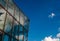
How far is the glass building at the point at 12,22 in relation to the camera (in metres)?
16.9

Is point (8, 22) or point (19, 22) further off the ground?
point (19, 22)

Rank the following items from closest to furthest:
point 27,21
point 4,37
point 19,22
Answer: point 4,37, point 19,22, point 27,21

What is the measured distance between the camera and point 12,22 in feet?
62.8

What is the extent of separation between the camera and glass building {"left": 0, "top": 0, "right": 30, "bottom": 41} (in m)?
16.9

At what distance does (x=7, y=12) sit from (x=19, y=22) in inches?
152

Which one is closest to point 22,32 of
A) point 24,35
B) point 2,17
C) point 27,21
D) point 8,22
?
point 24,35

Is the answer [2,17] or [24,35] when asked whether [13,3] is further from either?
[24,35]

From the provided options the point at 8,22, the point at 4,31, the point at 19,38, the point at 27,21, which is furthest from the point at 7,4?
the point at 27,21

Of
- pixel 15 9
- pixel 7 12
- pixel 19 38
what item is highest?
pixel 15 9

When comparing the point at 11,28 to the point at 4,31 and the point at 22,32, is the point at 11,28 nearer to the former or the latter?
the point at 4,31

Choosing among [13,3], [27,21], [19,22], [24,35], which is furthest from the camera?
[27,21]

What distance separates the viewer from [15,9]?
67.7 feet

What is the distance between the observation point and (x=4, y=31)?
16844mm

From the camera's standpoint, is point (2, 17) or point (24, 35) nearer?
point (2, 17)
